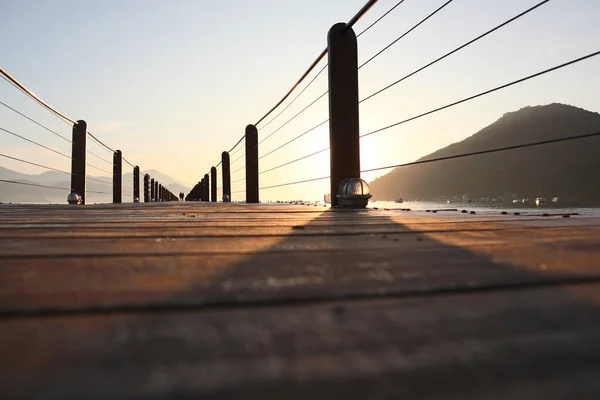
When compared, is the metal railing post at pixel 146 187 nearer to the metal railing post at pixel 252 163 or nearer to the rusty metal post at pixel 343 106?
the metal railing post at pixel 252 163

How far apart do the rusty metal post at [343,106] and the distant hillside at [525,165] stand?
78.8m

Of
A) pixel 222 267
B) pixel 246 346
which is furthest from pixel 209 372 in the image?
pixel 222 267

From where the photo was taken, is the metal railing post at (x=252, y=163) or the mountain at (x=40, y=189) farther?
the mountain at (x=40, y=189)

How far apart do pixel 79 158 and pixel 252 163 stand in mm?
2274

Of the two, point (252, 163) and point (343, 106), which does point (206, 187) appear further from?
point (343, 106)

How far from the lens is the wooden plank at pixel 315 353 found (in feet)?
0.70

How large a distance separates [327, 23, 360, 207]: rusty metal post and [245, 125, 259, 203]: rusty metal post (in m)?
2.58

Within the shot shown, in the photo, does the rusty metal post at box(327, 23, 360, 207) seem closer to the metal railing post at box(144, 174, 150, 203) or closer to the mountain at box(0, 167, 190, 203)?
the metal railing post at box(144, 174, 150, 203)

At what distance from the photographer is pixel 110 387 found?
8.3 inches

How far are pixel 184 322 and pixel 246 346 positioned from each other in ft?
0.23

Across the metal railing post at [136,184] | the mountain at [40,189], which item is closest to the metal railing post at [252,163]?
the metal railing post at [136,184]

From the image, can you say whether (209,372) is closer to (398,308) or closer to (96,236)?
(398,308)

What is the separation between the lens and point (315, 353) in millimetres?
254

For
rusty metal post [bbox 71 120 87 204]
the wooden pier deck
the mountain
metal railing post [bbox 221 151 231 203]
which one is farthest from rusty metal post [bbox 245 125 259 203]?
the mountain
